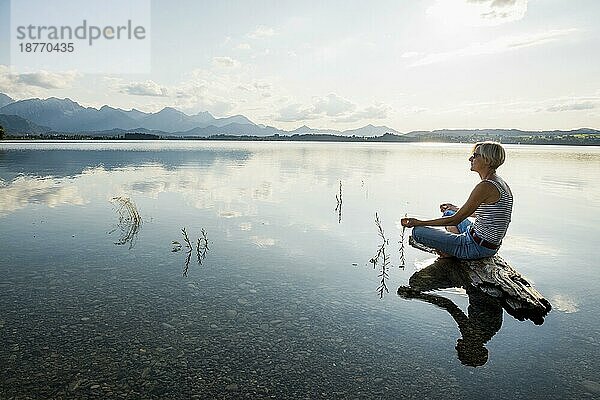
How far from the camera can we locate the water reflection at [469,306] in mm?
7340

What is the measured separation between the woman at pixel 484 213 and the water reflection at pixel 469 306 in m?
0.69

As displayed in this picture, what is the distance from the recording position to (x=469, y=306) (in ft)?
29.8

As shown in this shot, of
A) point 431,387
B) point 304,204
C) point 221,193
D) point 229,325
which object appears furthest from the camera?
point 221,193

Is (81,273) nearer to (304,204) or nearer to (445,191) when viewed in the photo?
(304,204)

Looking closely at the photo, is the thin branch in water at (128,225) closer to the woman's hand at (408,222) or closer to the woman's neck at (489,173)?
the woman's hand at (408,222)

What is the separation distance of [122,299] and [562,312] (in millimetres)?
9222

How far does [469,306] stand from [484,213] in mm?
2139

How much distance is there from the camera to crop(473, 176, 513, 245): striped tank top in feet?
30.9

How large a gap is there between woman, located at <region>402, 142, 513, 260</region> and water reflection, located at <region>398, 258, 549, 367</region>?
0.69 metres

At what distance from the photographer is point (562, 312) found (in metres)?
9.02

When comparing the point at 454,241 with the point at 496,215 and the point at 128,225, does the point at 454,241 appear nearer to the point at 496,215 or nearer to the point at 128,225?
the point at 496,215

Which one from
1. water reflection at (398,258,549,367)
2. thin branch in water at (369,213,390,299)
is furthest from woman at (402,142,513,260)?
thin branch in water at (369,213,390,299)

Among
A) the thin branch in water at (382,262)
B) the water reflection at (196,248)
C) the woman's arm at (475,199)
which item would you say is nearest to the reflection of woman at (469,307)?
the thin branch in water at (382,262)

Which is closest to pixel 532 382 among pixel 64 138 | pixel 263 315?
pixel 263 315
